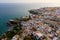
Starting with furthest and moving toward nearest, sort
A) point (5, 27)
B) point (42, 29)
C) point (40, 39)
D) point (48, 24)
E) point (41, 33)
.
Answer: point (5, 27) < point (48, 24) < point (42, 29) < point (41, 33) < point (40, 39)

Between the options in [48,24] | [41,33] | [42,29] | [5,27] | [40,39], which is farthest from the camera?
[5,27]

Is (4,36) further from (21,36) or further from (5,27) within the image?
(5,27)

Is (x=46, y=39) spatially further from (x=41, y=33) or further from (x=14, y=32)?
(x=14, y=32)

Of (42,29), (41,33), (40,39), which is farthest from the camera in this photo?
(42,29)

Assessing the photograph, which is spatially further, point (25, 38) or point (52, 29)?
point (52, 29)

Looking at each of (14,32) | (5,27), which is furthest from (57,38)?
(5,27)

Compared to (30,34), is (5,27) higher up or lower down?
lower down

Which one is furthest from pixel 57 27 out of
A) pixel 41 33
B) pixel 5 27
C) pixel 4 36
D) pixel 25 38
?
pixel 5 27

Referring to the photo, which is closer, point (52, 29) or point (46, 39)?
point (46, 39)

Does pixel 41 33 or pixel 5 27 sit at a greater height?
pixel 41 33
